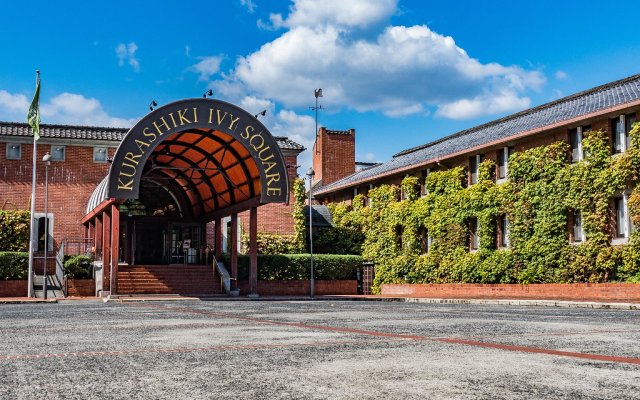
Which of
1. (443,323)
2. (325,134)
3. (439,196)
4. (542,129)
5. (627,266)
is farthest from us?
(325,134)

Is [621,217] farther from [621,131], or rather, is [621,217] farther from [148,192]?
[148,192]

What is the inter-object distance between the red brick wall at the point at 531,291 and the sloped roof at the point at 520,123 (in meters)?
6.20

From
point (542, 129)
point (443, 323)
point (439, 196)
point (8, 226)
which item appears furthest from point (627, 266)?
point (8, 226)

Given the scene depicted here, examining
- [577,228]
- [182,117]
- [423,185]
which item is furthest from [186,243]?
[577,228]

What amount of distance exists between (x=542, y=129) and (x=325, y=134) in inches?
1058

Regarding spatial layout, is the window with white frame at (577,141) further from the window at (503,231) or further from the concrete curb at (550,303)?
the concrete curb at (550,303)

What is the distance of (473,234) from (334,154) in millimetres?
22174

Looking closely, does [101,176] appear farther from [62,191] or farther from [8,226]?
[8,226]

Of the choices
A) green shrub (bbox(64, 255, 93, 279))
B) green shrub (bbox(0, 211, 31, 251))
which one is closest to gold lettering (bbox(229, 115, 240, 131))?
green shrub (bbox(64, 255, 93, 279))

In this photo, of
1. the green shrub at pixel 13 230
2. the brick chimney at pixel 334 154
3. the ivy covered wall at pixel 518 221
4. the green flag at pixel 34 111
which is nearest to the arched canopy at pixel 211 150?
the green flag at pixel 34 111

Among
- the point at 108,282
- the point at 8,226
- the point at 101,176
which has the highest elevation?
the point at 101,176

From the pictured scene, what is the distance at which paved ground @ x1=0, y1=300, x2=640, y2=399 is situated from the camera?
5.47 metres

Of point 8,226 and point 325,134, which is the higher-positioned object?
point 325,134

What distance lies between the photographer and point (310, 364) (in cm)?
693
